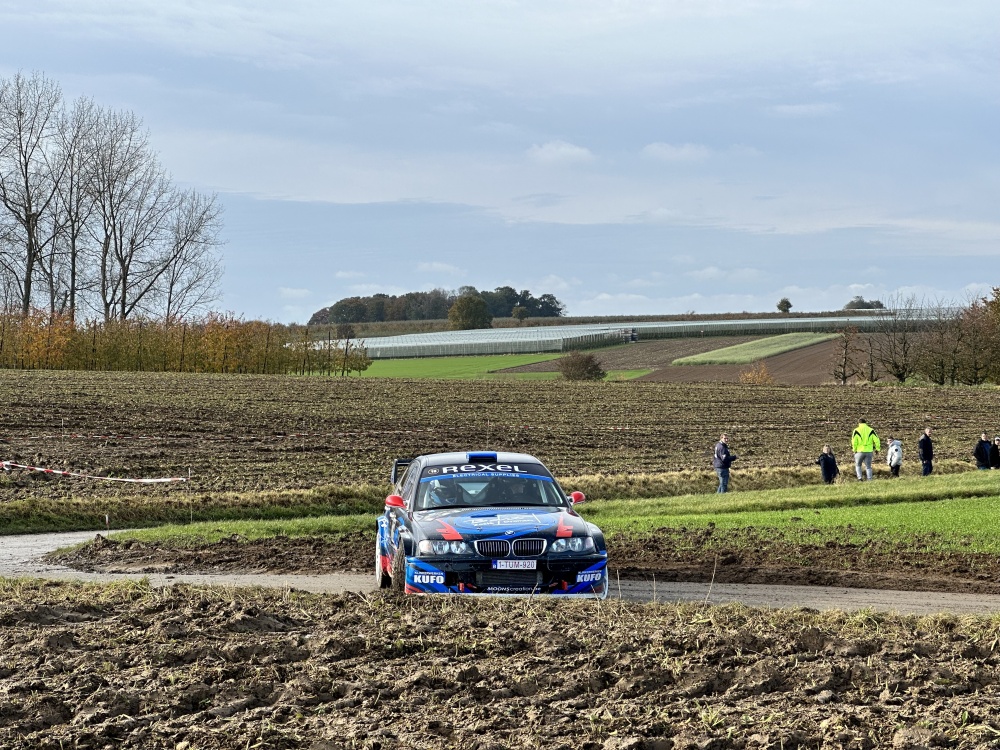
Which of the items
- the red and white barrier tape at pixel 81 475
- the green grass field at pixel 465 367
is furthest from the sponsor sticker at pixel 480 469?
the green grass field at pixel 465 367

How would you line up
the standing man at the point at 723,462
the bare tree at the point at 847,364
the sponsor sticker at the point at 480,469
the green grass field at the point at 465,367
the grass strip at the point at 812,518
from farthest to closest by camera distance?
the green grass field at the point at 465,367, the bare tree at the point at 847,364, the standing man at the point at 723,462, the grass strip at the point at 812,518, the sponsor sticker at the point at 480,469

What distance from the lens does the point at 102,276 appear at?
7819 cm

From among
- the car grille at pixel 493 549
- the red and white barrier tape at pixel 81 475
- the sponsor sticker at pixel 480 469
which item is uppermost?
the sponsor sticker at pixel 480 469

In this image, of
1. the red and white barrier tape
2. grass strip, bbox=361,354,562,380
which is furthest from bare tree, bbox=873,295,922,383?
the red and white barrier tape

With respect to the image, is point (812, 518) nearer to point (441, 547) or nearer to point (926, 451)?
A: point (441, 547)

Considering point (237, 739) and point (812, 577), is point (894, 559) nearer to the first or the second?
point (812, 577)

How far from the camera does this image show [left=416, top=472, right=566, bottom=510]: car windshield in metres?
11.9

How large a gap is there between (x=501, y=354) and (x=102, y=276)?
4534 cm

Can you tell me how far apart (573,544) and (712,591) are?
3162mm

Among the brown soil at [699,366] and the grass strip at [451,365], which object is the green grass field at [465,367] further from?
the brown soil at [699,366]

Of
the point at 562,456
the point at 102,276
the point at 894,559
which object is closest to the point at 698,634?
the point at 894,559

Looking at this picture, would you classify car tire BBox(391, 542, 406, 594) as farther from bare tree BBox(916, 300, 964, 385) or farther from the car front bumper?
bare tree BBox(916, 300, 964, 385)

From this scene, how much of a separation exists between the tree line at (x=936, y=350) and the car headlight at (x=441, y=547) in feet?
218

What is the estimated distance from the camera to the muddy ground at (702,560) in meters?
14.1
